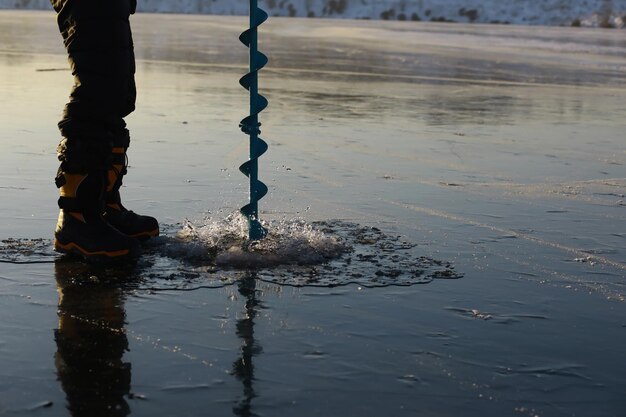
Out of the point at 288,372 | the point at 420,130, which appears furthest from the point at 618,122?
the point at 288,372

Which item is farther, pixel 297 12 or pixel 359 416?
pixel 297 12

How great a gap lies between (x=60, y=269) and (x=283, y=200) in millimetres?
1725

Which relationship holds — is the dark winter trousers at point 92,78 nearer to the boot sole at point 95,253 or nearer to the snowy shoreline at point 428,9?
the boot sole at point 95,253

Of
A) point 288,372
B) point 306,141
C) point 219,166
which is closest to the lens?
point 288,372

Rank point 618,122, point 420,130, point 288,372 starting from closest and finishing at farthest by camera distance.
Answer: point 288,372 < point 420,130 < point 618,122

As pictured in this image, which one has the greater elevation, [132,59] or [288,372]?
[132,59]

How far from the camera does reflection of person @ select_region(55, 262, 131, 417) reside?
266cm

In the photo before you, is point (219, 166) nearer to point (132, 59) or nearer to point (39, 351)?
point (132, 59)

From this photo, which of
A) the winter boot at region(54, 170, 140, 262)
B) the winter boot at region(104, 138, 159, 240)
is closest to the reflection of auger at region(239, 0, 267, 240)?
the winter boot at region(104, 138, 159, 240)

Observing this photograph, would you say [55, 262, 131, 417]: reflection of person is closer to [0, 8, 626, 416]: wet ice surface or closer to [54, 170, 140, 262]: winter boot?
[0, 8, 626, 416]: wet ice surface

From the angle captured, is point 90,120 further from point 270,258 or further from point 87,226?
point 270,258

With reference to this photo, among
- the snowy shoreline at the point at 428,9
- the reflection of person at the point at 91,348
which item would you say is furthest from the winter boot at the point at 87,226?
the snowy shoreline at the point at 428,9

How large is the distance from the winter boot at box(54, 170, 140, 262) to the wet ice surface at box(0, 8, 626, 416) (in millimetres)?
88

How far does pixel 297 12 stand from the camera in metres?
47.5
